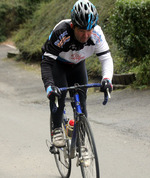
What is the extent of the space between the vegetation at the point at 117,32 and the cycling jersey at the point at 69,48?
4.62 meters

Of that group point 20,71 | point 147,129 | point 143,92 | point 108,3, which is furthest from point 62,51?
point 20,71

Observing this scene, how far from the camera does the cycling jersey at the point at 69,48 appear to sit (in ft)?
12.6

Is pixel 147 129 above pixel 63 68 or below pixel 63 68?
below

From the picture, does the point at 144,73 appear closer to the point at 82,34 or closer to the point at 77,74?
the point at 77,74

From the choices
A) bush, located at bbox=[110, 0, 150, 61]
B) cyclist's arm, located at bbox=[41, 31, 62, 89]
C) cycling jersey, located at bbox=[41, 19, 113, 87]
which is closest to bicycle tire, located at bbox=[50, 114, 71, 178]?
cyclist's arm, located at bbox=[41, 31, 62, 89]

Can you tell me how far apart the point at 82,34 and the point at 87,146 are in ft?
3.91

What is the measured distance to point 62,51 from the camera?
3.98 m

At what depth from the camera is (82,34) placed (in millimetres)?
3750

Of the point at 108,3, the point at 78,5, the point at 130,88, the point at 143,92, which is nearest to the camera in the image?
the point at 78,5

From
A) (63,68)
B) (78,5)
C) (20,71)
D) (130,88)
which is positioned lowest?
(20,71)

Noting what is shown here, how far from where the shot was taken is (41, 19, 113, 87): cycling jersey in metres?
3.83

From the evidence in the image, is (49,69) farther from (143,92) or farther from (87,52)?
(143,92)

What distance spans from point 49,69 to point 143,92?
4.89m

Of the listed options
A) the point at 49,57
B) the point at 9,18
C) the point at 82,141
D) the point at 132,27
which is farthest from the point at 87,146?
the point at 9,18
